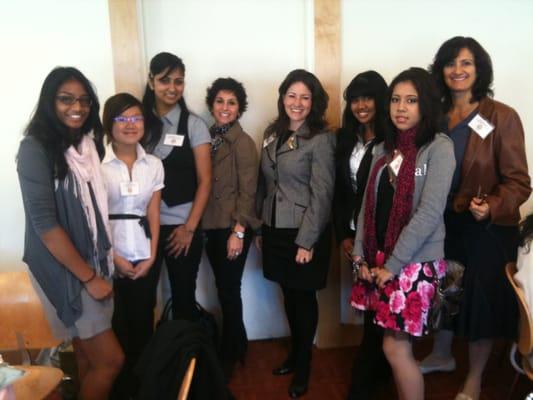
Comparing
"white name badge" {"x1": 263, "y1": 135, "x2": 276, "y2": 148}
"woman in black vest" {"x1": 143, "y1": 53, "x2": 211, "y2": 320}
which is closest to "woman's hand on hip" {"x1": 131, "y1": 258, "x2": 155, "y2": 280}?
"woman in black vest" {"x1": 143, "y1": 53, "x2": 211, "y2": 320}

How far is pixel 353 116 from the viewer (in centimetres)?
218

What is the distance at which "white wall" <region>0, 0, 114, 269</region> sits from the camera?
7.97ft

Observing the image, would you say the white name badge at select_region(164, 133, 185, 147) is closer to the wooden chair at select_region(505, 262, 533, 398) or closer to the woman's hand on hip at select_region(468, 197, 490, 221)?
the woman's hand on hip at select_region(468, 197, 490, 221)

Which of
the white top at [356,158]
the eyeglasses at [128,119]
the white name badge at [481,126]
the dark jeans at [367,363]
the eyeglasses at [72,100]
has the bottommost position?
the dark jeans at [367,363]

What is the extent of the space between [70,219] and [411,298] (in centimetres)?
137

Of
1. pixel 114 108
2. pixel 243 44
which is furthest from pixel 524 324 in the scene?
pixel 243 44

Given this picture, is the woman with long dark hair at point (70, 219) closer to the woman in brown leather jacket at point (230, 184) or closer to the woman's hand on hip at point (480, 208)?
the woman in brown leather jacket at point (230, 184)

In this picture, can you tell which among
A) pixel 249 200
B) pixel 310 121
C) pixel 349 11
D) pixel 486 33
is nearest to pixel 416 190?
pixel 310 121

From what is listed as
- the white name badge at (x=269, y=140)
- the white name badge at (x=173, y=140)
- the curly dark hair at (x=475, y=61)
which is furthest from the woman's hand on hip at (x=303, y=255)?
the curly dark hair at (x=475, y=61)

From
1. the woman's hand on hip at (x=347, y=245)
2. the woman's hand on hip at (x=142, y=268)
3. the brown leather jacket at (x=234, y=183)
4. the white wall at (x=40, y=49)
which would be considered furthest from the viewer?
the white wall at (x=40, y=49)

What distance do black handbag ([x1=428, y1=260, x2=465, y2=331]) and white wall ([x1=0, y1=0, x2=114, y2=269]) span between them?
6.79ft

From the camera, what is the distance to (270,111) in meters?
2.75

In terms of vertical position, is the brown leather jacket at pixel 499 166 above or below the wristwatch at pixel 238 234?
above

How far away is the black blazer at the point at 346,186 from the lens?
2102 mm
